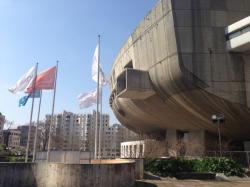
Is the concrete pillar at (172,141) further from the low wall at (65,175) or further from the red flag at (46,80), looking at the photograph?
the low wall at (65,175)

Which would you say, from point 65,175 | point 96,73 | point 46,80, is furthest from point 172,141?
point 65,175

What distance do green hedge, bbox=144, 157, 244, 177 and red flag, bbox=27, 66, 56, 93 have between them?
11138 mm

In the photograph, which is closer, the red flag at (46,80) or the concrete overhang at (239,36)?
the red flag at (46,80)

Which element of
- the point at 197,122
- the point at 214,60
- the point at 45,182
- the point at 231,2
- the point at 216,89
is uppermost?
the point at 231,2

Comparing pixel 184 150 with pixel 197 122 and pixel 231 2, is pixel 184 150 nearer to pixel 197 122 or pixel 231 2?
pixel 197 122

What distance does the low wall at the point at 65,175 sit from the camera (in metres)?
15.6

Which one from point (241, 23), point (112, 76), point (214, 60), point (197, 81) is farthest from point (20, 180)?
point (112, 76)

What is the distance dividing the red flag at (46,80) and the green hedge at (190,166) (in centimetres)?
1114

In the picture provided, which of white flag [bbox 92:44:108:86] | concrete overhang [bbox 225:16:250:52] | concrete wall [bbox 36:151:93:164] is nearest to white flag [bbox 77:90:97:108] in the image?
white flag [bbox 92:44:108:86]

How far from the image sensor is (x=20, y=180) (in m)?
17.4

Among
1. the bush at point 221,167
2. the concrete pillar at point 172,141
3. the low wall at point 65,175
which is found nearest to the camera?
the low wall at point 65,175

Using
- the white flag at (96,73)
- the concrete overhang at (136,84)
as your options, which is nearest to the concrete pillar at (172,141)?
the concrete overhang at (136,84)

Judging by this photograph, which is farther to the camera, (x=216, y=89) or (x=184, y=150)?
(x=184, y=150)

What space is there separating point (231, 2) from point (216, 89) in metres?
9.16
